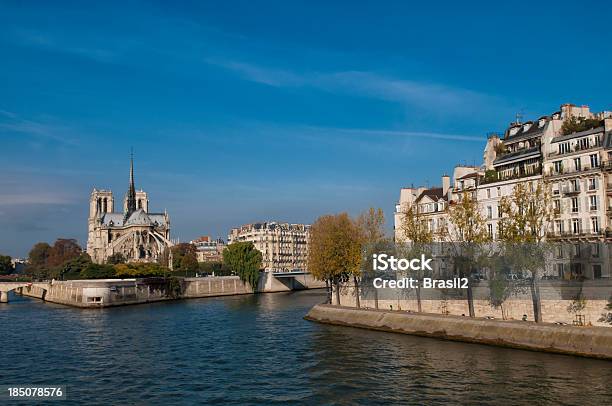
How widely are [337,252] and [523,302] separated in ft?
82.6

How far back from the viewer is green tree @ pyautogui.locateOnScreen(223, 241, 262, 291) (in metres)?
140

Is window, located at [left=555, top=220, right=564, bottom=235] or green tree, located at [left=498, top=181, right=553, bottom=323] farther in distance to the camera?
window, located at [left=555, top=220, right=564, bottom=235]

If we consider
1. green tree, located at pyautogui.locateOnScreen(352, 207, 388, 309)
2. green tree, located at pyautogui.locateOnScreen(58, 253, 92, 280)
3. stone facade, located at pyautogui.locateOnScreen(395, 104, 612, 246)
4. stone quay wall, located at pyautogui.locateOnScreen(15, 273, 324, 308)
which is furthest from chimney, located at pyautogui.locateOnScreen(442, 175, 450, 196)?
green tree, located at pyautogui.locateOnScreen(58, 253, 92, 280)

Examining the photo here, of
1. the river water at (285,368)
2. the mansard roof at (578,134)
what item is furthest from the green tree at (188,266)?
the mansard roof at (578,134)

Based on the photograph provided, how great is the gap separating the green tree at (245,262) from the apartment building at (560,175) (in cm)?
6347

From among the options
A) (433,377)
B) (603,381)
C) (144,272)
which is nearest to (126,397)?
(433,377)

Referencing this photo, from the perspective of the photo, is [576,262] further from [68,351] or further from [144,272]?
[144,272]

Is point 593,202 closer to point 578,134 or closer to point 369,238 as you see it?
→ point 578,134

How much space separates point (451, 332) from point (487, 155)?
1344 inches

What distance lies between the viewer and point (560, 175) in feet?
217

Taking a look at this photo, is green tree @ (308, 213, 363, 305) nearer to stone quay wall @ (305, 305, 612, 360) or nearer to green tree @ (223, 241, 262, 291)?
stone quay wall @ (305, 305, 612, 360)

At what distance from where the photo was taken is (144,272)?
125 metres

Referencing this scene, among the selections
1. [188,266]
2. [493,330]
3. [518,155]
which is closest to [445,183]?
[518,155]

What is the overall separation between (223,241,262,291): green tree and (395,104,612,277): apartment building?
6347 centimetres
